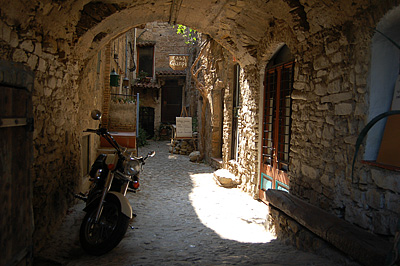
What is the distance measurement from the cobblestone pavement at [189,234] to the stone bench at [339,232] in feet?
0.82

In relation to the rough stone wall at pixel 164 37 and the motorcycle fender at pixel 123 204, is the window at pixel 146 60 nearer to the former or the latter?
the rough stone wall at pixel 164 37

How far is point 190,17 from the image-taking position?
5.37 meters

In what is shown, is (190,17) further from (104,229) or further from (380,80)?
(104,229)

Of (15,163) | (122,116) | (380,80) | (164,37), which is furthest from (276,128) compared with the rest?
(164,37)

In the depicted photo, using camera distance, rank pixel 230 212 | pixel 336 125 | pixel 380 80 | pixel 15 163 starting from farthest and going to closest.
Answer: pixel 230 212, pixel 336 125, pixel 380 80, pixel 15 163

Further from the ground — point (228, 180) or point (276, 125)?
point (276, 125)

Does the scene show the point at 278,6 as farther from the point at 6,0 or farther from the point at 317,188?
the point at 6,0

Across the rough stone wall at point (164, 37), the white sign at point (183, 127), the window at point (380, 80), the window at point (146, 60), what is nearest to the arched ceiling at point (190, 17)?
the window at point (380, 80)

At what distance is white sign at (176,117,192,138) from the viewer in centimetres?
1277

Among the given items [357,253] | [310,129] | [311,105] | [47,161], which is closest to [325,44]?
[311,105]

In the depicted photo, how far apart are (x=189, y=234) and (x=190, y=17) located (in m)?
3.56

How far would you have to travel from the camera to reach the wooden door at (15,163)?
6.16ft

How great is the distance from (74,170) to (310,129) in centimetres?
330

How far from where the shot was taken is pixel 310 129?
377 cm
